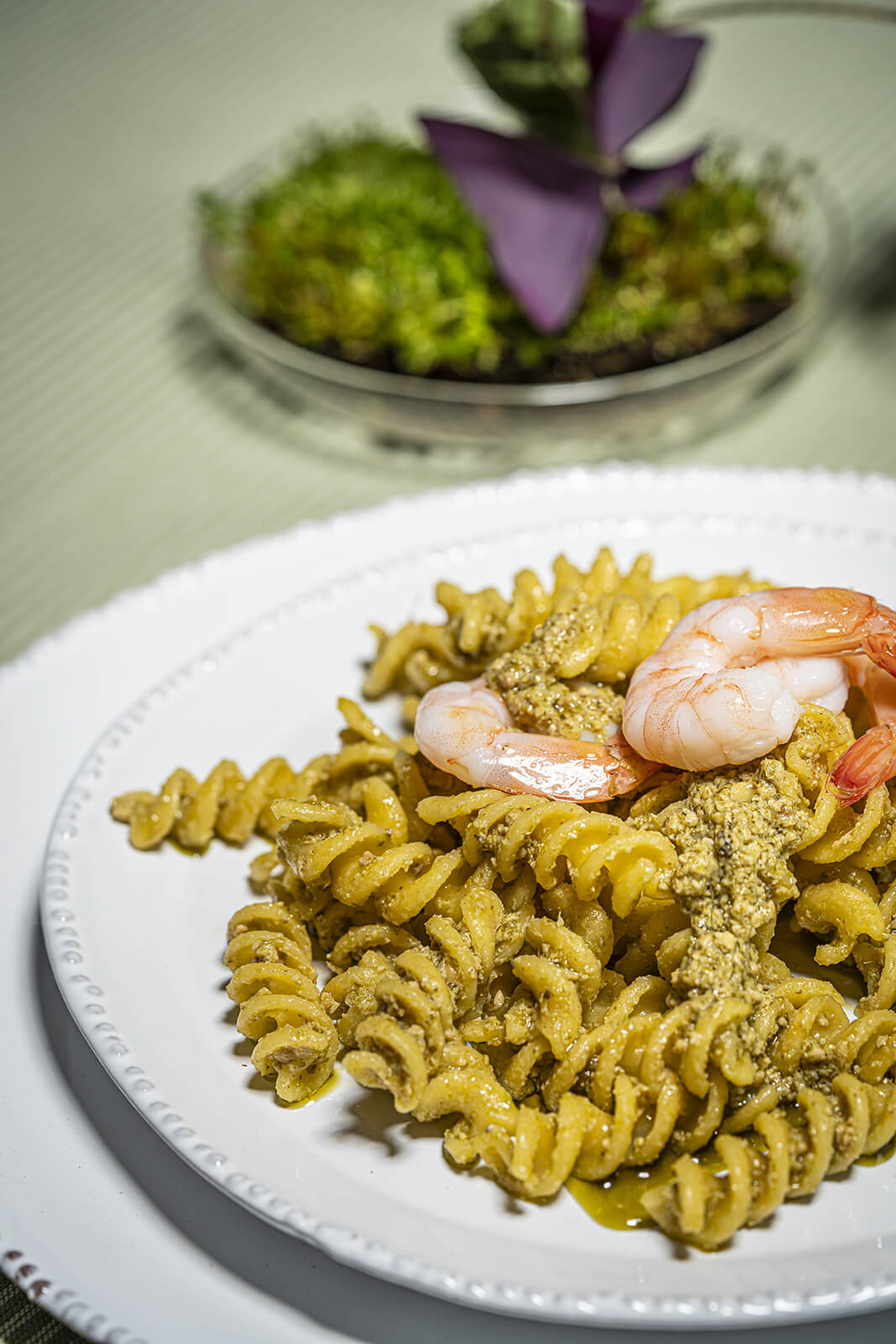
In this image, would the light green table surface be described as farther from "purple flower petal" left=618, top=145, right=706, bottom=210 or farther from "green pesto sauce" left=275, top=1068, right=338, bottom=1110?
"green pesto sauce" left=275, top=1068, right=338, bottom=1110

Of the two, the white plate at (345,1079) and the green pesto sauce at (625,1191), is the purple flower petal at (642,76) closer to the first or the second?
the white plate at (345,1079)

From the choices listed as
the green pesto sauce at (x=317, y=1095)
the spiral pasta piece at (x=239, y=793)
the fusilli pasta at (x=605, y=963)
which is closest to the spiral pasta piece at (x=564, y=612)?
the fusilli pasta at (x=605, y=963)

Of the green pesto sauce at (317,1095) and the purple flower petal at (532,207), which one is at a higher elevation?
the purple flower petal at (532,207)

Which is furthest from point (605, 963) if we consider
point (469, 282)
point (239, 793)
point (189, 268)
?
point (189, 268)

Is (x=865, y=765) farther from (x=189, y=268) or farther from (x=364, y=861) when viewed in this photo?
(x=189, y=268)

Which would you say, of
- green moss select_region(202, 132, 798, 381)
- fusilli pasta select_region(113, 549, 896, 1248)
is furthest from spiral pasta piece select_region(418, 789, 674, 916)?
green moss select_region(202, 132, 798, 381)
